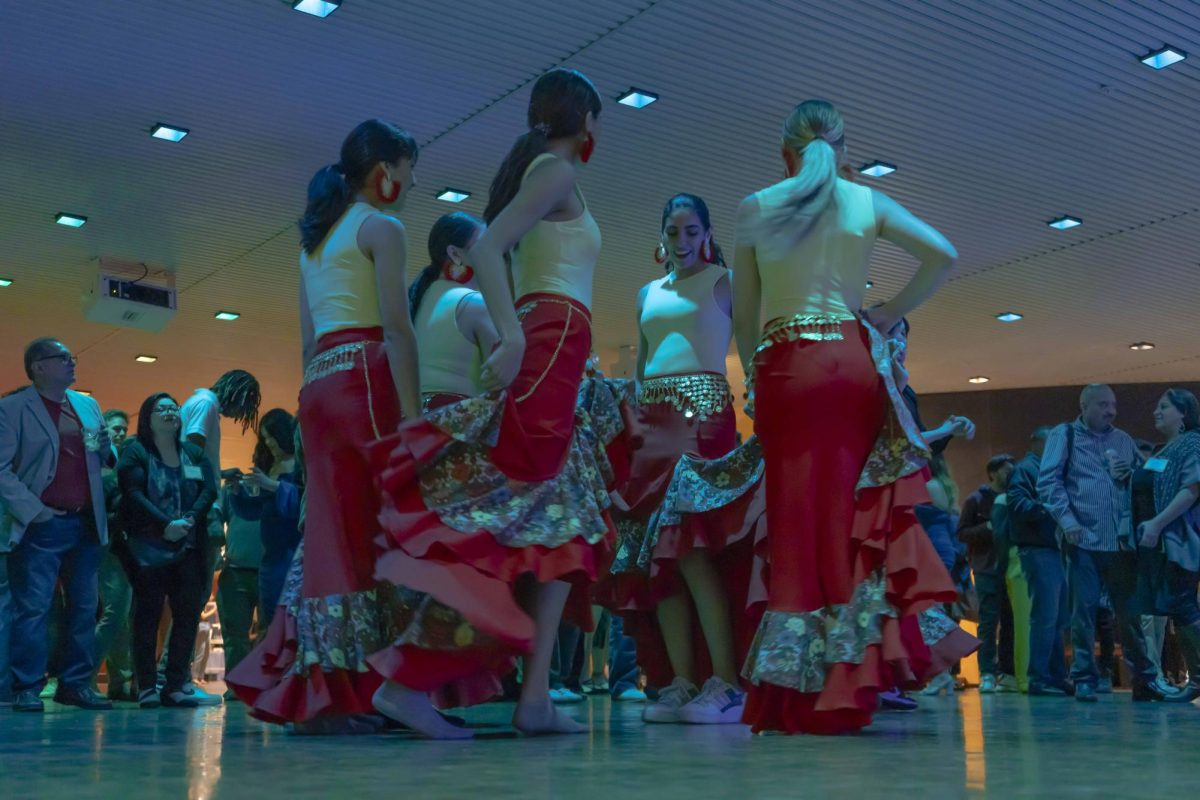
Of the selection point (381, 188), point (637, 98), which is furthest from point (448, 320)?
point (637, 98)

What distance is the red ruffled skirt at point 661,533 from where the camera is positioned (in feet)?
12.5

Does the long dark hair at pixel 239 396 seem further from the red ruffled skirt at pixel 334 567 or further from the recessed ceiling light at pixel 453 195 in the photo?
the recessed ceiling light at pixel 453 195

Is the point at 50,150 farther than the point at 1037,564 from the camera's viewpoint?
Yes

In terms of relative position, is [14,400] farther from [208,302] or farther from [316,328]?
[208,302]

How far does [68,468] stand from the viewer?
5.58 m

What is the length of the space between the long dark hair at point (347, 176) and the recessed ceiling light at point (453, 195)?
6.94 metres

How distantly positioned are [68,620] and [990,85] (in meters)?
6.35

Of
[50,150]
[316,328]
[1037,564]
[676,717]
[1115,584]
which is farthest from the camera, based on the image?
[50,150]

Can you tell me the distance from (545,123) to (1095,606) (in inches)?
169

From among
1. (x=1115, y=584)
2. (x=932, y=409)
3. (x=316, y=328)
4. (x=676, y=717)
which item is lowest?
(x=676, y=717)

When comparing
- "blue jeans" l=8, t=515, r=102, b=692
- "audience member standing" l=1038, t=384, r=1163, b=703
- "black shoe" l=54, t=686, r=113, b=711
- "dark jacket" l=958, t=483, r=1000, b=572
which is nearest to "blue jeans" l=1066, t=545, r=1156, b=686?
"audience member standing" l=1038, t=384, r=1163, b=703

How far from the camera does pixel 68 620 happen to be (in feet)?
18.3

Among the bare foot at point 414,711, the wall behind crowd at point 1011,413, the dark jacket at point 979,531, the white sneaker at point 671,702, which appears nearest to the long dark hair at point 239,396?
the white sneaker at point 671,702

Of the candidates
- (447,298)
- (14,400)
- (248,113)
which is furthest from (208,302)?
(447,298)
